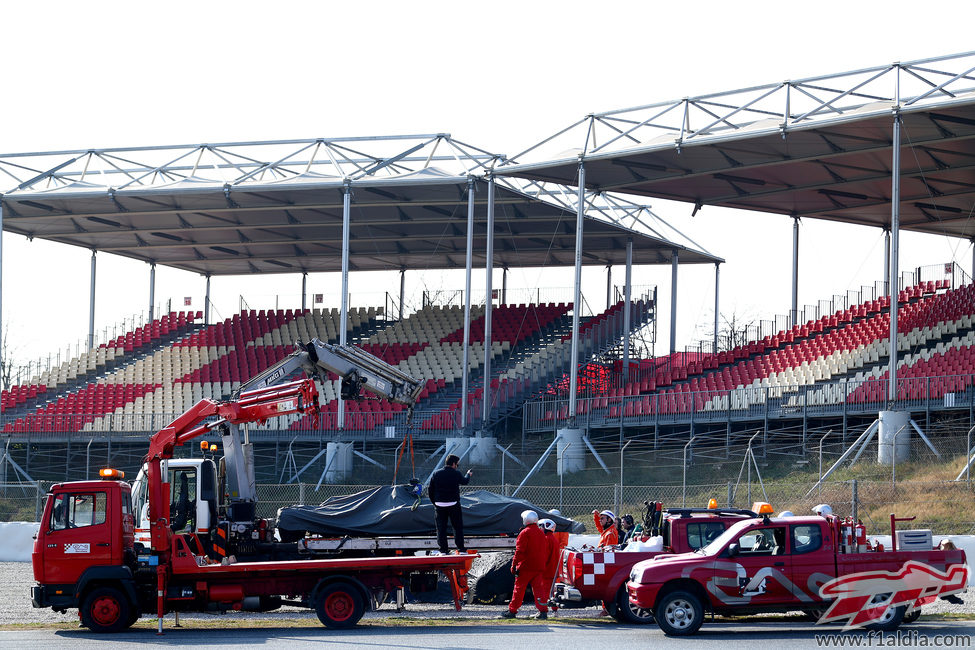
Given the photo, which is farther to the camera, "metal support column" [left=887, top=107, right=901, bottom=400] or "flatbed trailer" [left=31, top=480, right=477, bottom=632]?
"metal support column" [left=887, top=107, right=901, bottom=400]

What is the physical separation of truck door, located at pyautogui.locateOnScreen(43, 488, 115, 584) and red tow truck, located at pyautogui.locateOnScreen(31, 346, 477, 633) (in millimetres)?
14

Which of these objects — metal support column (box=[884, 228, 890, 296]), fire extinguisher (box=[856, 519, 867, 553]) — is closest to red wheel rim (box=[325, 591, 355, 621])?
fire extinguisher (box=[856, 519, 867, 553])

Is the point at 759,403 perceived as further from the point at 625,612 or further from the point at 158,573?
the point at 158,573

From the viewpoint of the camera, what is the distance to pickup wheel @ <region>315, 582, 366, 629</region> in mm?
18375

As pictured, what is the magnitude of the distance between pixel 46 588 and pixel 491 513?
6961 millimetres

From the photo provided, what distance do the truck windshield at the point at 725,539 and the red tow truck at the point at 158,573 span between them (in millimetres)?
3467

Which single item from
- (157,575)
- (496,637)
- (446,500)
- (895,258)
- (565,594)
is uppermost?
(895,258)

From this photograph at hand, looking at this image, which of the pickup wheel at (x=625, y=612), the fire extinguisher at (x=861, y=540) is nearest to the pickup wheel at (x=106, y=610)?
the pickup wheel at (x=625, y=612)

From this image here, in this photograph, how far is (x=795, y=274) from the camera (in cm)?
4622

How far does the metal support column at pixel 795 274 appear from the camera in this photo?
149 ft

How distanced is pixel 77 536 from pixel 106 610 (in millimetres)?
1118

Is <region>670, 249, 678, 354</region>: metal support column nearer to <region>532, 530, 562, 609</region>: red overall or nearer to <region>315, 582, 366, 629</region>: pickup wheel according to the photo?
<region>532, 530, 562, 609</region>: red overall

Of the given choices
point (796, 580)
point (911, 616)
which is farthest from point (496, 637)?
point (911, 616)

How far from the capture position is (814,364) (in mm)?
38281
